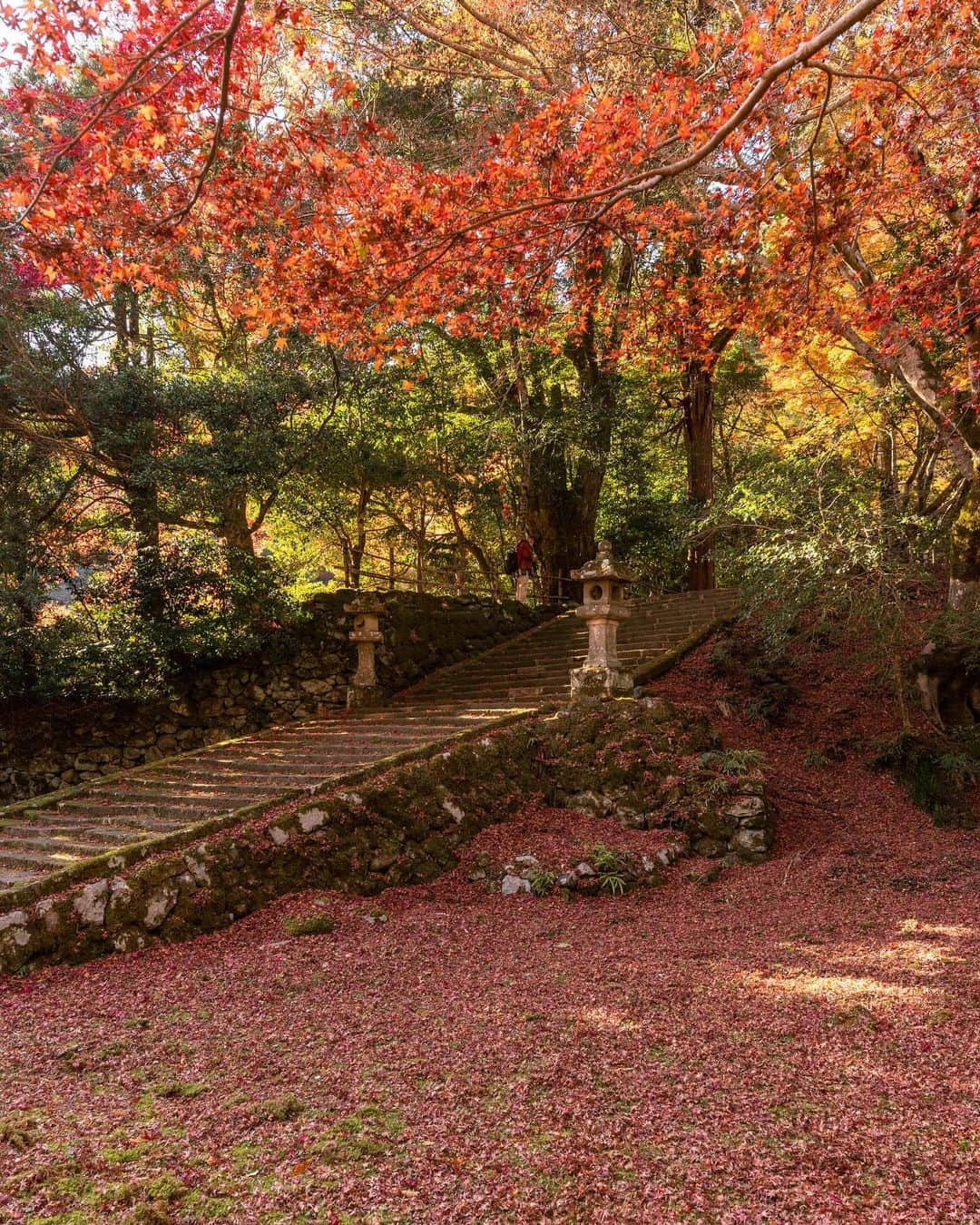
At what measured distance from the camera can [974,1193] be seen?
2410 mm

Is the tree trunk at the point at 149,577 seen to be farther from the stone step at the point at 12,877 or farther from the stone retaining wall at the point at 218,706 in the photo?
the stone step at the point at 12,877

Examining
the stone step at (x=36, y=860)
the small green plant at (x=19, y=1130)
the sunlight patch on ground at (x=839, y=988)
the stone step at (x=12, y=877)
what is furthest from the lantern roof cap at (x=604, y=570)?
the small green plant at (x=19, y=1130)

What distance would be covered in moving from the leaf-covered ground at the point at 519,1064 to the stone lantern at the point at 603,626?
3049 millimetres

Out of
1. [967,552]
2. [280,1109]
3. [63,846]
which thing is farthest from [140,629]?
[967,552]

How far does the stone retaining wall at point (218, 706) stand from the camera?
34.3 ft

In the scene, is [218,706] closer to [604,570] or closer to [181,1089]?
[604,570]

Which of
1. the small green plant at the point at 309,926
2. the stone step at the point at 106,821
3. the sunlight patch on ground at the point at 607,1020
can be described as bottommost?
the small green plant at the point at 309,926

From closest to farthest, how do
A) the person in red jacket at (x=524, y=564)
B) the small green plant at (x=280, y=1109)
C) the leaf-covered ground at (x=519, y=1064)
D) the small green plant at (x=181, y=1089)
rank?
the leaf-covered ground at (x=519, y=1064), the small green plant at (x=280, y=1109), the small green plant at (x=181, y=1089), the person in red jacket at (x=524, y=564)

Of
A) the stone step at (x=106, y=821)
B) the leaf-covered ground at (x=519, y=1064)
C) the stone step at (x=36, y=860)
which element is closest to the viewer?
the leaf-covered ground at (x=519, y=1064)

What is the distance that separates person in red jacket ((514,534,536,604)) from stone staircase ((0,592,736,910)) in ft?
6.21


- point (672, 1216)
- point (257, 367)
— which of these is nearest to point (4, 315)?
point (257, 367)

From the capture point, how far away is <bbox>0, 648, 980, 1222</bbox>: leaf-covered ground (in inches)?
98.4

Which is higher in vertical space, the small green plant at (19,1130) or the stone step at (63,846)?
the stone step at (63,846)

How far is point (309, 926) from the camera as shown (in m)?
5.49
